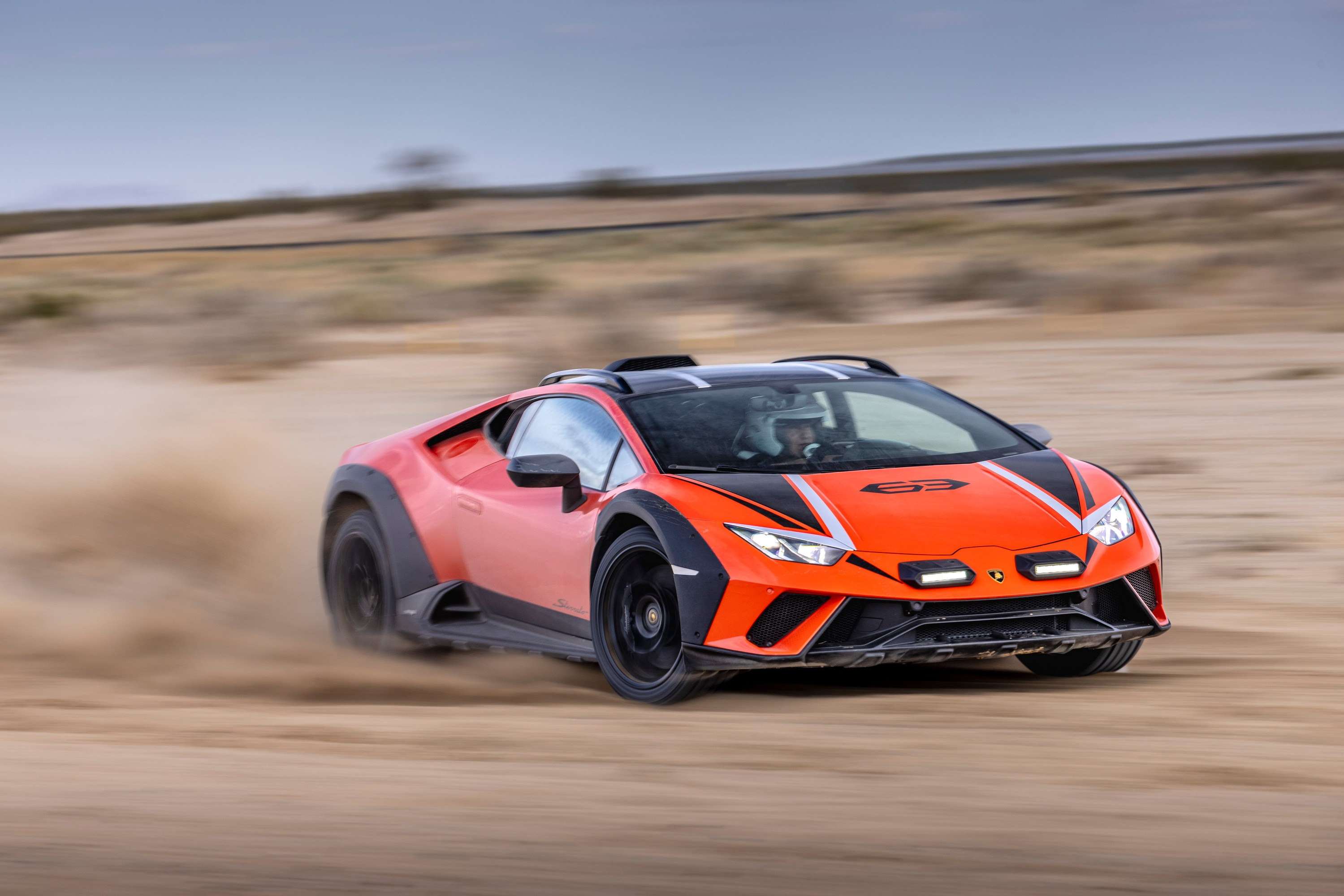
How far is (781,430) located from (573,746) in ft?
6.44

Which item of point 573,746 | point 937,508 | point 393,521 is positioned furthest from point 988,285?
point 573,746

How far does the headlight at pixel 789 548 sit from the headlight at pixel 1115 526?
102cm

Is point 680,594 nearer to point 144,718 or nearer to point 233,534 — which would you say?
point 144,718

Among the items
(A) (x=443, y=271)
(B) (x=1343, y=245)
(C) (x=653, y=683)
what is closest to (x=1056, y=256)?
(B) (x=1343, y=245)

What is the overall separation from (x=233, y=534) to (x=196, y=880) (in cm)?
631

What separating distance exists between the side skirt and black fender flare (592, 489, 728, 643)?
72cm

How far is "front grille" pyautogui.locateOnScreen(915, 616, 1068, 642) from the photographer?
6.13 meters

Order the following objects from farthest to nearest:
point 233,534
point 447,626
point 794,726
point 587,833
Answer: point 233,534
point 447,626
point 794,726
point 587,833

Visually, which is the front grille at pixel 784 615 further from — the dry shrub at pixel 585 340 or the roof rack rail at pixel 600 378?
the dry shrub at pixel 585 340

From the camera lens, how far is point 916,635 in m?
6.11

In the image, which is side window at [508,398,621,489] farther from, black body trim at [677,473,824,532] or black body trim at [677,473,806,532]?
black body trim at [677,473,806,532]

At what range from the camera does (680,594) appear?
20.5 feet

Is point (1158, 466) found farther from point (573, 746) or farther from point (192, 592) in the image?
point (573, 746)

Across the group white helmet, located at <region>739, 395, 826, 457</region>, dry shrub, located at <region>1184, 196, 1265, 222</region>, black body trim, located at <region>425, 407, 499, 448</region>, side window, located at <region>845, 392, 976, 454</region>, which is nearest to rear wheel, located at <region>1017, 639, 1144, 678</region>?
side window, located at <region>845, 392, 976, 454</region>
